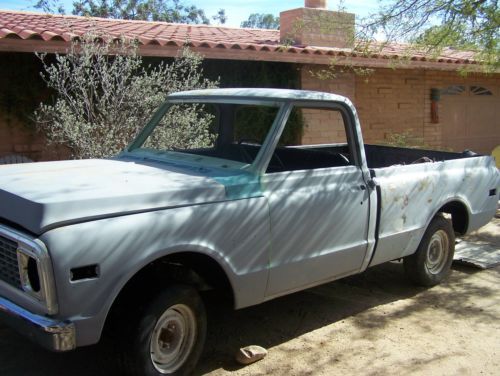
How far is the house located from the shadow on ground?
4116 mm

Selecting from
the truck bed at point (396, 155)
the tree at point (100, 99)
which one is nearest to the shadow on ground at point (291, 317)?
the truck bed at point (396, 155)

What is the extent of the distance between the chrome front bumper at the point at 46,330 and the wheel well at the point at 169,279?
0.43 meters

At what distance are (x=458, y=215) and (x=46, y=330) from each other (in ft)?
14.1

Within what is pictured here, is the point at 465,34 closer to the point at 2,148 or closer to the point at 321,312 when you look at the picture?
the point at 321,312

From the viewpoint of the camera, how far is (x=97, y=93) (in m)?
7.23

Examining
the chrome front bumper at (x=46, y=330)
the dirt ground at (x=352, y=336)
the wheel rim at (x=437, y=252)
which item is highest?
the chrome front bumper at (x=46, y=330)

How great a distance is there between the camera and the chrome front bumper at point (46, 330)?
2.83 m

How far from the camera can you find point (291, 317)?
4.75 metres

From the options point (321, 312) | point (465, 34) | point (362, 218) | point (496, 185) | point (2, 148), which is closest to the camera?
point (362, 218)

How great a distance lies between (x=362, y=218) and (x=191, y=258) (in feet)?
5.02

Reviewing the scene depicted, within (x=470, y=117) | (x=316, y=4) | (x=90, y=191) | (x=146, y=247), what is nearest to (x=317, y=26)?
(x=316, y=4)

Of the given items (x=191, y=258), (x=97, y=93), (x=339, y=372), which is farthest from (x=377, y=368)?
(x=97, y=93)

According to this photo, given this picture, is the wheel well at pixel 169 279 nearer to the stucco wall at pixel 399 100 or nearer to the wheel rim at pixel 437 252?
the wheel rim at pixel 437 252

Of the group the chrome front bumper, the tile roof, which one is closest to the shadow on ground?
the chrome front bumper
